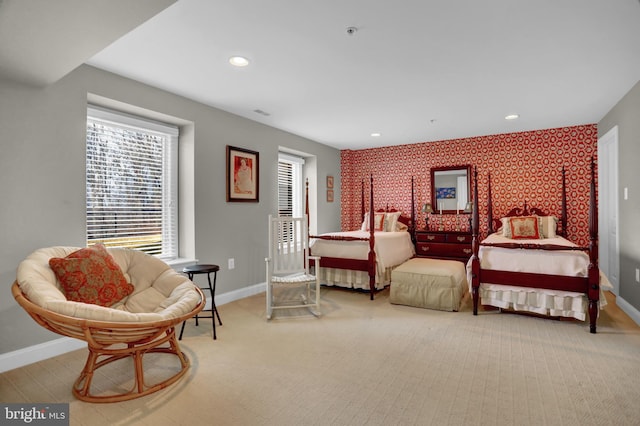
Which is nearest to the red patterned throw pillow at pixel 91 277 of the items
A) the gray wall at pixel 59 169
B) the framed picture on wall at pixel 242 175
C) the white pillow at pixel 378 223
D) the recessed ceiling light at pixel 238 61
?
the gray wall at pixel 59 169

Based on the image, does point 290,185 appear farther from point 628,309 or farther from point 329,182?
point 628,309

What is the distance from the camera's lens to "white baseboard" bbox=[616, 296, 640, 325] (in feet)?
10.9

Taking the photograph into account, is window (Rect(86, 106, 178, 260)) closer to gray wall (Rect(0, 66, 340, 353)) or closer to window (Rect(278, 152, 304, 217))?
gray wall (Rect(0, 66, 340, 353))

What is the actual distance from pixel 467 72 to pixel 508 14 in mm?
912

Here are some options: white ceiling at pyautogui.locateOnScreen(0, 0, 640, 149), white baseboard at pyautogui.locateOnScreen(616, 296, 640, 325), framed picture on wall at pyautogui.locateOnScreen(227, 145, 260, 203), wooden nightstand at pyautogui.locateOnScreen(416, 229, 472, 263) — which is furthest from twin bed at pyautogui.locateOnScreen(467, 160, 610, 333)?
framed picture on wall at pyautogui.locateOnScreen(227, 145, 260, 203)

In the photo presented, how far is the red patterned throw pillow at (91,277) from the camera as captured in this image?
221cm

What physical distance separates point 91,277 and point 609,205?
5600mm

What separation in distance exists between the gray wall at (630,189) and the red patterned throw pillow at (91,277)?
4596 millimetres

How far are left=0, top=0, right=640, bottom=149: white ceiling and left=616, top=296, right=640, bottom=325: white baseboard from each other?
7.26 feet

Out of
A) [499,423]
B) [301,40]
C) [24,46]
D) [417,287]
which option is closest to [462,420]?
[499,423]

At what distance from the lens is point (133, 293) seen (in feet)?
8.34

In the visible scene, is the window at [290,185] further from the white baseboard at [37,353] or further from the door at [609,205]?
the door at [609,205]

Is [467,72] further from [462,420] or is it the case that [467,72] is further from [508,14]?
[462,420]

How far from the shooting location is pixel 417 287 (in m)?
3.91
